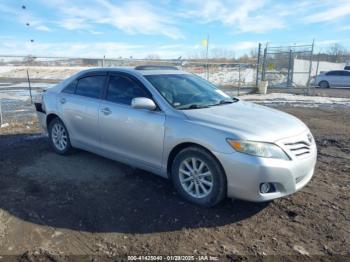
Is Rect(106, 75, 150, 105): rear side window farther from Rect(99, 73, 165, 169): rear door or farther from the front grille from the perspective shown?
the front grille

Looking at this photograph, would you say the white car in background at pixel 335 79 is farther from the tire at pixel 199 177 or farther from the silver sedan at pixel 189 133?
the tire at pixel 199 177

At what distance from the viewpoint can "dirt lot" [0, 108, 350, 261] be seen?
10.5 ft

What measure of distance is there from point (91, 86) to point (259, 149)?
3085mm

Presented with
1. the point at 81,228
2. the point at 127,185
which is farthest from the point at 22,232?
the point at 127,185

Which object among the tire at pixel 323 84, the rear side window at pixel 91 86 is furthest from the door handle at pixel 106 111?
the tire at pixel 323 84

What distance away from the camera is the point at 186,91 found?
4777 mm

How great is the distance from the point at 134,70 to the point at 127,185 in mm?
1697

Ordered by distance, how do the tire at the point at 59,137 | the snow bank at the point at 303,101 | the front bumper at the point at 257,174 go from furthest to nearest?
the snow bank at the point at 303,101, the tire at the point at 59,137, the front bumper at the point at 257,174

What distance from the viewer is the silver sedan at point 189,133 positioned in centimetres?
360

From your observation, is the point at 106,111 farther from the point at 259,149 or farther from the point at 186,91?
the point at 259,149

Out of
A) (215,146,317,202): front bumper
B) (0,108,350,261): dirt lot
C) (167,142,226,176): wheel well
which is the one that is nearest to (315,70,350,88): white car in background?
(0,108,350,261): dirt lot

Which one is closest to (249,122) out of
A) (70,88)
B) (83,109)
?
(83,109)

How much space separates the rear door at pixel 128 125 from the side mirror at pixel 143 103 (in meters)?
0.09

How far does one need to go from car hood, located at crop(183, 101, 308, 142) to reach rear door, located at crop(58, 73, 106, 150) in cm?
174
